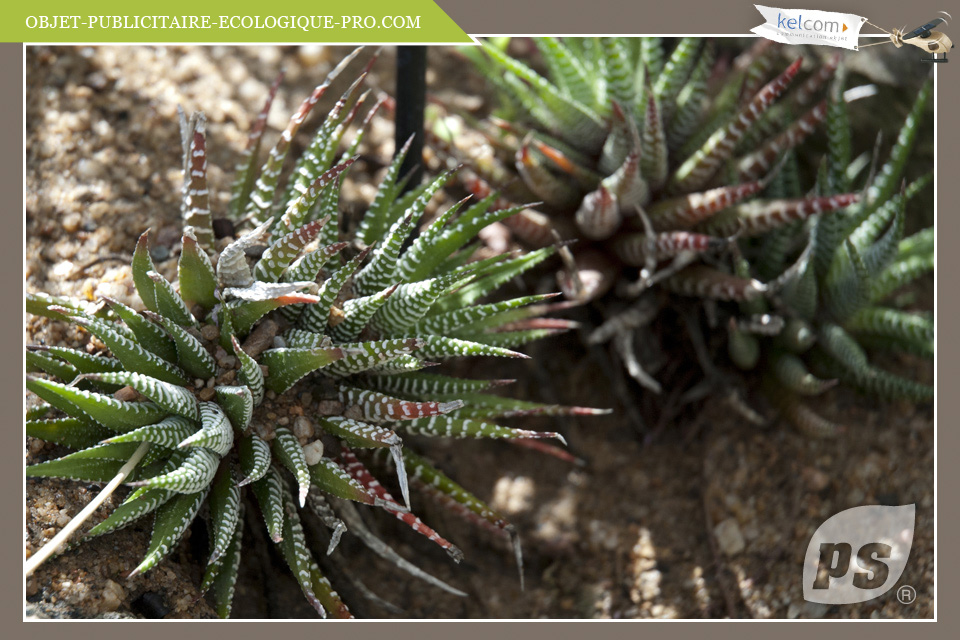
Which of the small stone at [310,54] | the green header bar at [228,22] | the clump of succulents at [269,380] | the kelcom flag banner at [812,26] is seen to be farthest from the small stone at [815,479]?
the small stone at [310,54]

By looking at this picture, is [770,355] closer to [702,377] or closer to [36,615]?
[702,377]

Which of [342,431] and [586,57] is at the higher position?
[586,57]

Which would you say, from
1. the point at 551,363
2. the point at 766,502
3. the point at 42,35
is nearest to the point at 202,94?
the point at 42,35

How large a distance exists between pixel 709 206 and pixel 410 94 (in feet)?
2.60

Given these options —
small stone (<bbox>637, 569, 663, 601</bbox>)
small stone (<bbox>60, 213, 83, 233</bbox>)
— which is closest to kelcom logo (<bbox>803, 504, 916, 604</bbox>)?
small stone (<bbox>637, 569, 663, 601</bbox>)

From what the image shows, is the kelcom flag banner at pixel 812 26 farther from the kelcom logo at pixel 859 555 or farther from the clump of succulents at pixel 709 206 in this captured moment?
the kelcom logo at pixel 859 555

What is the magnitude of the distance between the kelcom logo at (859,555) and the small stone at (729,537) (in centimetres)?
16

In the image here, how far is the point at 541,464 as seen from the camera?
2100 mm

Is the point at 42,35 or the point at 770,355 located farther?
the point at 770,355

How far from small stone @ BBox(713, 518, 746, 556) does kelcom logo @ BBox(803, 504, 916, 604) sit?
0.16 m

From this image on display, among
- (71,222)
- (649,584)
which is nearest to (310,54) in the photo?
(71,222)

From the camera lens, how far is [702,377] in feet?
7.14

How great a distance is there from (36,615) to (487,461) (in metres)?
1.11

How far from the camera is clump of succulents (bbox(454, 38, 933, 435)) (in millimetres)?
1839
